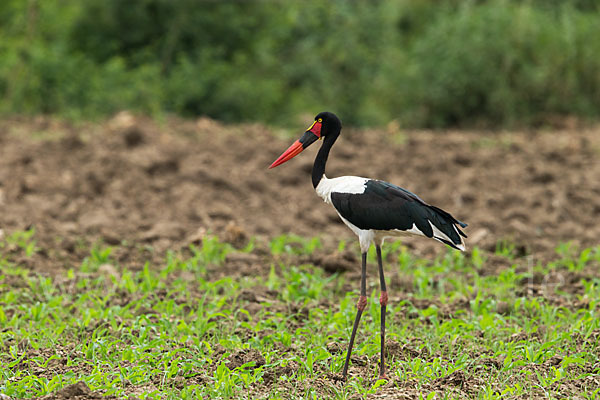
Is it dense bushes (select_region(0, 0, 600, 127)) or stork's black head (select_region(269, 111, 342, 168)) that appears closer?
stork's black head (select_region(269, 111, 342, 168))

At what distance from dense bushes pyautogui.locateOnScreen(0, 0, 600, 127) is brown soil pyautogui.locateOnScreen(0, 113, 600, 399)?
2.38 metres

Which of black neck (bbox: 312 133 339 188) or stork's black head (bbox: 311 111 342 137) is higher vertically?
stork's black head (bbox: 311 111 342 137)

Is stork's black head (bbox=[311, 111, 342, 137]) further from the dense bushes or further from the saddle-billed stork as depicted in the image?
the dense bushes

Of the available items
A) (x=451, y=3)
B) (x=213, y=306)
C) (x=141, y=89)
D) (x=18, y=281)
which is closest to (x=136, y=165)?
(x=18, y=281)

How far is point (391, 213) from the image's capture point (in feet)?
13.4

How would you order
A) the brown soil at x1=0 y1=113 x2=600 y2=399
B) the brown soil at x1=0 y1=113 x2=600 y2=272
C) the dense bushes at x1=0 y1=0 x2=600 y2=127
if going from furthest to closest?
the dense bushes at x1=0 y1=0 x2=600 y2=127 < the brown soil at x1=0 y1=113 x2=600 y2=272 < the brown soil at x1=0 y1=113 x2=600 y2=399

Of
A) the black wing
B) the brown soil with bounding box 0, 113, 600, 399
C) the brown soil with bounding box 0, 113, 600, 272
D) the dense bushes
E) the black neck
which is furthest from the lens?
the dense bushes

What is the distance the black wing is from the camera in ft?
13.4

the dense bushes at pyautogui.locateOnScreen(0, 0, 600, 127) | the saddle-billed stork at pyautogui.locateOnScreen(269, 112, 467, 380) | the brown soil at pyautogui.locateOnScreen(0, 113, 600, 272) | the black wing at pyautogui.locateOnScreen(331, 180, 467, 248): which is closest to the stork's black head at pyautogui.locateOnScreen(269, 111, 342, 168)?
the saddle-billed stork at pyautogui.locateOnScreen(269, 112, 467, 380)

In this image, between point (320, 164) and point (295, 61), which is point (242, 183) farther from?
point (295, 61)

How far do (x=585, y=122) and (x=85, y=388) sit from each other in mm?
13751

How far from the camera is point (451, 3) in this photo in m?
22.6

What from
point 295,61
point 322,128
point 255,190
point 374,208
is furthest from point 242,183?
point 295,61

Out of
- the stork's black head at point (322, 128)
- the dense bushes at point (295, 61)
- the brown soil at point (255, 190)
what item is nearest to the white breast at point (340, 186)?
the stork's black head at point (322, 128)
